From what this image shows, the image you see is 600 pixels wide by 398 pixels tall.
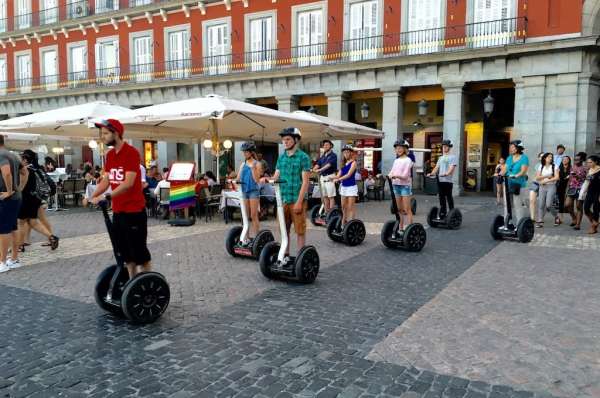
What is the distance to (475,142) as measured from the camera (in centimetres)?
2247

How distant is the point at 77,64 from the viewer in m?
29.7

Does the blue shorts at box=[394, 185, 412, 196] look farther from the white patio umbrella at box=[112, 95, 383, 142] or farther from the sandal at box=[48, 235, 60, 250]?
the sandal at box=[48, 235, 60, 250]

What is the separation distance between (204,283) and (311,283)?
1.37 metres

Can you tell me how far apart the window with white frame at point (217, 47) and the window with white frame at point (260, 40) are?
1222 millimetres

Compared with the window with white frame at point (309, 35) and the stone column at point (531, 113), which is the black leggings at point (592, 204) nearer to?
the stone column at point (531, 113)

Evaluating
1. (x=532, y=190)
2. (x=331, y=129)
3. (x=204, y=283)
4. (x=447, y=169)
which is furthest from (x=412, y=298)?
(x=331, y=129)

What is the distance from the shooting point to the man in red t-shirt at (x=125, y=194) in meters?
4.70

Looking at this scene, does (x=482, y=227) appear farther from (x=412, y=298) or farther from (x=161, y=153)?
(x=161, y=153)

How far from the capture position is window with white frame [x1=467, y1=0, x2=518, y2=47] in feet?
59.7

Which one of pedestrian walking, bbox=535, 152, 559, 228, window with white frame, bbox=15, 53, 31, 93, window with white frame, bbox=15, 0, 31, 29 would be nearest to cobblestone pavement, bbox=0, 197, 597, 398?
pedestrian walking, bbox=535, 152, 559, 228

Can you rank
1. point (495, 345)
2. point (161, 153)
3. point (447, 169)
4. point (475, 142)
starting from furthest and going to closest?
point (161, 153)
point (475, 142)
point (447, 169)
point (495, 345)

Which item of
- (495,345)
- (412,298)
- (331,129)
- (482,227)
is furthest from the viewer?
(331,129)

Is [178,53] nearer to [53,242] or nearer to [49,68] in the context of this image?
[49,68]

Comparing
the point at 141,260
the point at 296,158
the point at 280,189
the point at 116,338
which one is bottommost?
the point at 116,338
